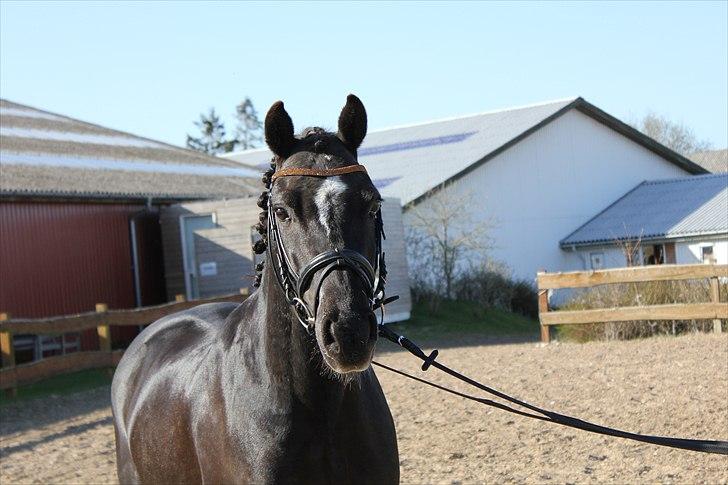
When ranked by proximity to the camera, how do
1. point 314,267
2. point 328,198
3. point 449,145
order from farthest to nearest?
point 449,145, point 328,198, point 314,267

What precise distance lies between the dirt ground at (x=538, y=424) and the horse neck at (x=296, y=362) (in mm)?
4059

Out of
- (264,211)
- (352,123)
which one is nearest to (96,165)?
(264,211)

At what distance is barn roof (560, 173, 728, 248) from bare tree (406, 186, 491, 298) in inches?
234

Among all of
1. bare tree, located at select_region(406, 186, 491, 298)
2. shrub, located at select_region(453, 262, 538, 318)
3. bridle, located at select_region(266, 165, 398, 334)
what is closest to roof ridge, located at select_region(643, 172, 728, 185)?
bare tree, located at select_region(406, 186, 491, 298)

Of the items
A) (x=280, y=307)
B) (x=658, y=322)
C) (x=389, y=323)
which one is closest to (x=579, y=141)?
(x=389, y=323)

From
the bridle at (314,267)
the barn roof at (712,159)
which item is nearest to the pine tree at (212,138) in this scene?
the barn roof at (712,159)

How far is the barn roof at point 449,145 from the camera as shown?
29.9m

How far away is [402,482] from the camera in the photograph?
732 cm

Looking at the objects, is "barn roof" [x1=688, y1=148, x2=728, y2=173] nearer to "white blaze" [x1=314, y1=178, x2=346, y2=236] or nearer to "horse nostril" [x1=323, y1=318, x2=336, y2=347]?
"white blaze" [x1=314, y1=178, x2=346, y2=236]

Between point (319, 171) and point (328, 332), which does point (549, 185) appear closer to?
point (319, 171)

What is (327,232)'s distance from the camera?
3.22 metres

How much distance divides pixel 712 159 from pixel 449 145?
116 ft

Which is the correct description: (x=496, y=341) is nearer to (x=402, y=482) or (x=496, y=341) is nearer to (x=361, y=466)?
(x=402, y=482)

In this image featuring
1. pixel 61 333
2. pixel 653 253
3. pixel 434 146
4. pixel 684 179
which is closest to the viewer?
pixel 61 333
